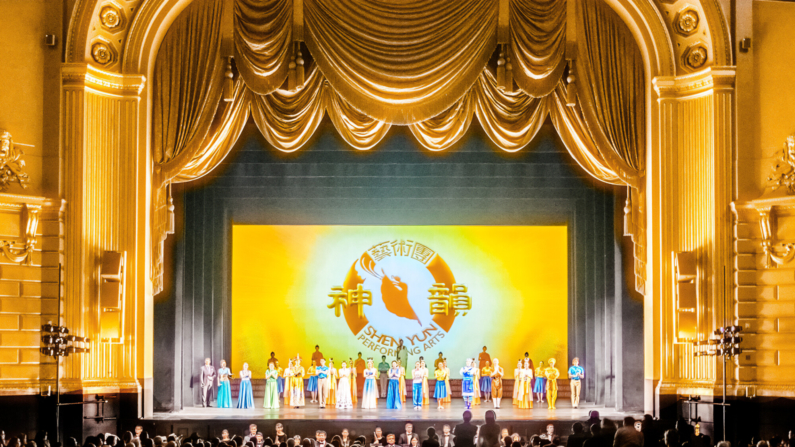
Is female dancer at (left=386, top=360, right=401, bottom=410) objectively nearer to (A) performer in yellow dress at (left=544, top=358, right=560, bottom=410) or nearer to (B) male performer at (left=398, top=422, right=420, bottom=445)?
(A) performer in yellow dress at (left=544, top=358, right=560, bottom=410)

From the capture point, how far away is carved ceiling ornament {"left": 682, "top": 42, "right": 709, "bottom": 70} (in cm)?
1305

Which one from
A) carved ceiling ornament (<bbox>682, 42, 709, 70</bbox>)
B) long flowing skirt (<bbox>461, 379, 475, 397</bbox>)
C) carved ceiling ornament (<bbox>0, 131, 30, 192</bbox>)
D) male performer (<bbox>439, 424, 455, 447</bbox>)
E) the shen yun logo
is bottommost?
male performer (<bbox>439, 424, 455, 447</bbox>)

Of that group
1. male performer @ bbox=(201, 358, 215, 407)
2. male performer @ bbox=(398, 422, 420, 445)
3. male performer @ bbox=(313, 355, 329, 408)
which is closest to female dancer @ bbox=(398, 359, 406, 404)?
male performer @ bbox=(313, 355, 329, 408)

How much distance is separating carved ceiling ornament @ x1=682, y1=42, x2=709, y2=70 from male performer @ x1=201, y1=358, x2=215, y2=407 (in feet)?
29.2

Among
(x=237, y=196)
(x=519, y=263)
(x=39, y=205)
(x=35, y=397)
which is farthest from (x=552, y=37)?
(x=35, y=397)

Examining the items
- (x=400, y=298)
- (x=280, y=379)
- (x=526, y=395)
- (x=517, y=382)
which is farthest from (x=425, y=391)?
(x=280, y=379)

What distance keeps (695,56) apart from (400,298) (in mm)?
6492

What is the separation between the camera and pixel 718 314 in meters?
12.5

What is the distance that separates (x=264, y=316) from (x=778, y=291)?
8426mm

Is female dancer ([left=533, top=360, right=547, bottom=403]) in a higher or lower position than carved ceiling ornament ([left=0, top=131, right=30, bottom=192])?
lower

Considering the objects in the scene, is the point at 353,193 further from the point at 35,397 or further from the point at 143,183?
the point at 35,397

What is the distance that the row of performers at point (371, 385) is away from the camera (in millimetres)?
15180

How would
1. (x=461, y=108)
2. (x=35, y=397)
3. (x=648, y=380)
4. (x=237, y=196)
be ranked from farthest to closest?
1. (x=237, y=196)
2. (x=461, y=108)
3. (x=648, y=380)
4. (x=35, y=397)

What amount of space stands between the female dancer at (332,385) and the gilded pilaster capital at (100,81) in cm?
551
